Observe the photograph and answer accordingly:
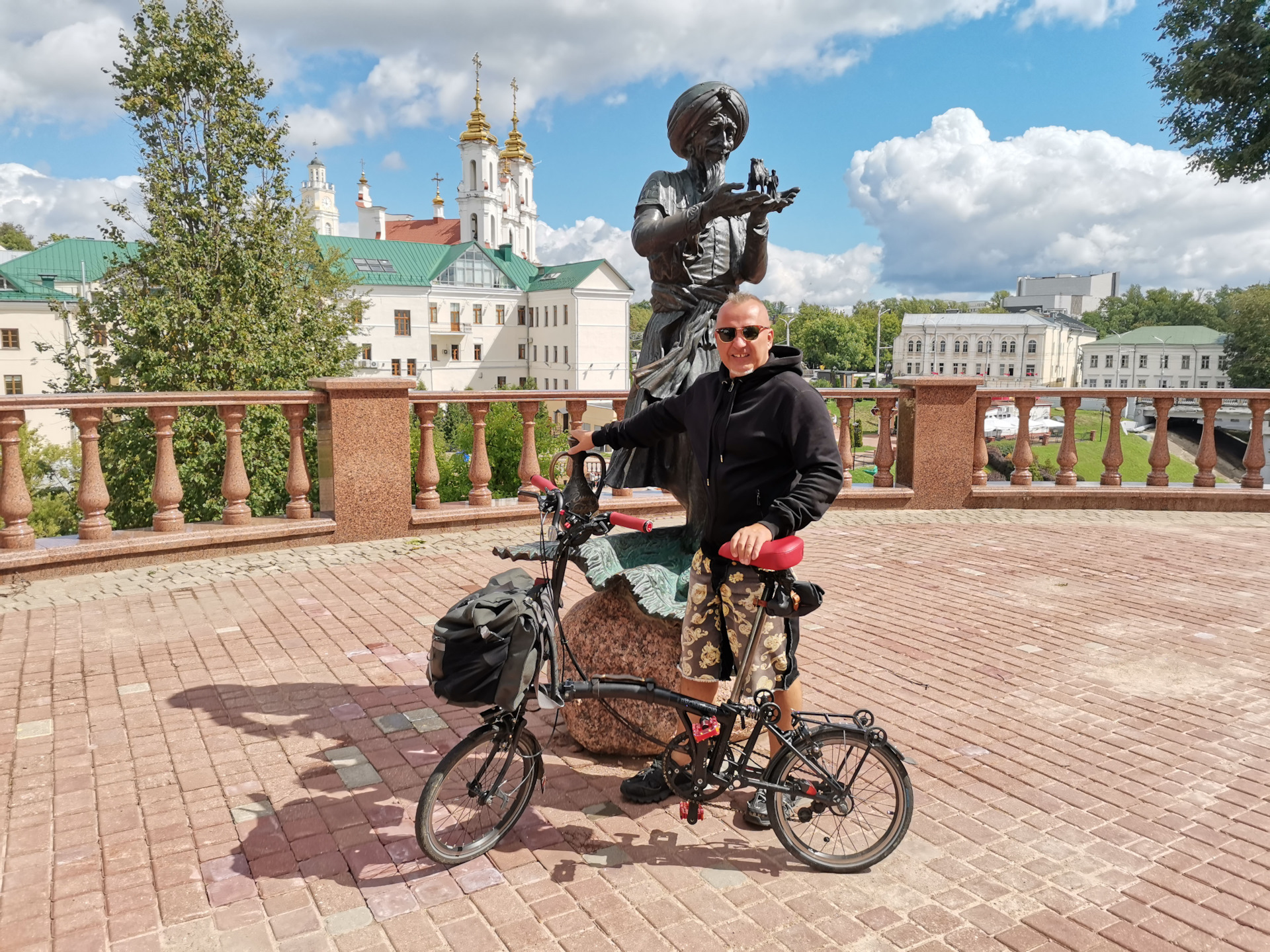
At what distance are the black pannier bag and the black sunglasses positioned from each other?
1.13 meters

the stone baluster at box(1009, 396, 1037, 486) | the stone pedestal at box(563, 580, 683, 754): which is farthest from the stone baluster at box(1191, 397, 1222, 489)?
the stone pedestal at box(563, 580, 683, 754)

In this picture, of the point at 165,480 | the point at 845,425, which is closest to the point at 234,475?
the point at 165,480

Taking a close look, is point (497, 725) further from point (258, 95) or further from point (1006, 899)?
point (258, 95)

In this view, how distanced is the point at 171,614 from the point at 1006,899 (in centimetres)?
527

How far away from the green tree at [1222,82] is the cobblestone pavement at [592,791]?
46.5ft

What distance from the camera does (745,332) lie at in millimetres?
3107

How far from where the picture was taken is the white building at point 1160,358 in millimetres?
103062

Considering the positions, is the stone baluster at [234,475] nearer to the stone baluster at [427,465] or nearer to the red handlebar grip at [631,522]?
the stone baluster at [427,465]

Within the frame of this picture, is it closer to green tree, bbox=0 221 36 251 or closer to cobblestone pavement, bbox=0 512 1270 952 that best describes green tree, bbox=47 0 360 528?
cobblestone pavement, bbox=0 512 1270 952

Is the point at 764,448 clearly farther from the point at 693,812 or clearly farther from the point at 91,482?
the point at 91,482

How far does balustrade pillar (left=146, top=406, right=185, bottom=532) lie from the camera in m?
7.28

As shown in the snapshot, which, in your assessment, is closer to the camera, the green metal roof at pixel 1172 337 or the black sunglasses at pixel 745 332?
the black sunglasses at pixel 745 332

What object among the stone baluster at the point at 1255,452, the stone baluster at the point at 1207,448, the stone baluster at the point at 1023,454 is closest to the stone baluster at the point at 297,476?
the stone baluster at the point at 1023,454

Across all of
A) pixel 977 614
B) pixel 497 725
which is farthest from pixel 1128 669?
pixel 497 725
